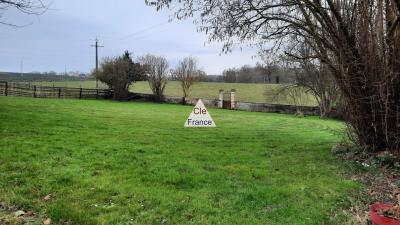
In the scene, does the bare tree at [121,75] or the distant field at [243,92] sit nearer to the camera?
the distant field at [243,92]

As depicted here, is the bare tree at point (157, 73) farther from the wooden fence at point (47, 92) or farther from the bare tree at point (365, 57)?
the bare tree at point (365, 57)

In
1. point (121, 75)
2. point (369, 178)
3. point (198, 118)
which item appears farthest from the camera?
point (121, 75)

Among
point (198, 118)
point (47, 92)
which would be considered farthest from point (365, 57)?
point (47, 92)

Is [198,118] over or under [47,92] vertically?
under

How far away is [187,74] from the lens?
56.8 meters

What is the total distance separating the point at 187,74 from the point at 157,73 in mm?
5153

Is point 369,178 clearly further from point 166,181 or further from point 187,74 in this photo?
point 187,74

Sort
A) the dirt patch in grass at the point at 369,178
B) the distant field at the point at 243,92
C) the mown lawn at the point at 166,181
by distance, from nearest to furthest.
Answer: the mown lawn at the point at 166,181 → the dirt patch in grass at the point at 369,178 → the distant field at the point at 243,92

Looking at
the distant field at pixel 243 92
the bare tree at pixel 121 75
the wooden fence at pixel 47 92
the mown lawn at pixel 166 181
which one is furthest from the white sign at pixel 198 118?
the bare tree at pixel 121 75

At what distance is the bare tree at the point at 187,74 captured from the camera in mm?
56438

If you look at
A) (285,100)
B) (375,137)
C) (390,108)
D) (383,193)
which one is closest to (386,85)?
(390,108)

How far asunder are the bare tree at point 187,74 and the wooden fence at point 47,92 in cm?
961

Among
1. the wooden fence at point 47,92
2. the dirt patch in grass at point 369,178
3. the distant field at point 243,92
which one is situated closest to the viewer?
the dirt patch in grass at point 369,178

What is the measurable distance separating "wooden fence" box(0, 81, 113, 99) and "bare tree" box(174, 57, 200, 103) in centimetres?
961
